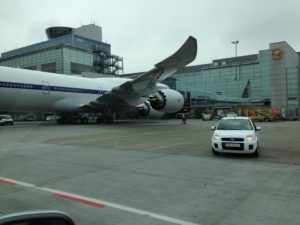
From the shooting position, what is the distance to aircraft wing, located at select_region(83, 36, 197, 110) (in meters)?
20.5

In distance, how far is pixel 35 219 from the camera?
6.10ft

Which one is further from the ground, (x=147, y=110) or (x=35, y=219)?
(x=147, y=110)

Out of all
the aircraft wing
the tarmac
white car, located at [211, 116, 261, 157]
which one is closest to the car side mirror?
the tarmac

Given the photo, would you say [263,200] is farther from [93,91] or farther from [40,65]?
[40,65]

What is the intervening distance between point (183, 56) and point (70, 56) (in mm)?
54878

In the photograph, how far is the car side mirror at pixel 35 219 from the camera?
1778 millimetres

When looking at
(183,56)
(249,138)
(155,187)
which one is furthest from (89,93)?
(155,187)

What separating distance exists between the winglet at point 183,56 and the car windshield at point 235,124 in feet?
27.5

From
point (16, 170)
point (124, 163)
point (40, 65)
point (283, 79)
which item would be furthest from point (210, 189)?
point (40, 65)

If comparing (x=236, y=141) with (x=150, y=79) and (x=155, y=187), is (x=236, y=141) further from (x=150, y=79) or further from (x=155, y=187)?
(x=150, y=79)

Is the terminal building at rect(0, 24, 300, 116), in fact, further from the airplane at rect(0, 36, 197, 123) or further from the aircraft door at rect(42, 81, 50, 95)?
the aircraft door at rect(42, 81, 50, 95)

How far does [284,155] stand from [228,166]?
3.25 metres

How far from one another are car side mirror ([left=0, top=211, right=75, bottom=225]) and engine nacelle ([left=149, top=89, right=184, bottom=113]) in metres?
27.7

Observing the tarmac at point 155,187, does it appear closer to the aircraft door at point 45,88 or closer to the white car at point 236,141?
the white car at point 236,141
